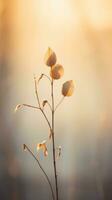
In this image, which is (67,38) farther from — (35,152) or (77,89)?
(35,152)

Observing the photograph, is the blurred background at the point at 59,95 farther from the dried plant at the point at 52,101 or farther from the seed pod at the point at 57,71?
the seed pod at the point at 57,71

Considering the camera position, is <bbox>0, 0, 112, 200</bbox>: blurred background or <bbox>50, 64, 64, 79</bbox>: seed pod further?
<bbox>0, 0, 112, 200</bbox>: blurred background

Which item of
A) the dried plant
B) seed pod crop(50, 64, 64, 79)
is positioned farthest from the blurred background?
seed pod crop(50, 64, 64, 79)

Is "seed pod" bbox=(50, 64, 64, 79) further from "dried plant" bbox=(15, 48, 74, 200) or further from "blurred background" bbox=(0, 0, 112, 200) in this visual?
"blurred background" bbox=(0, 0, 112, 200)

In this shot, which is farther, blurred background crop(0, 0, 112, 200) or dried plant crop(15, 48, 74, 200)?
blurred background crop(0, 0, 112, 200)

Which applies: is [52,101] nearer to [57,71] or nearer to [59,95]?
[59,95]

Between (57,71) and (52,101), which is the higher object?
(57,71)

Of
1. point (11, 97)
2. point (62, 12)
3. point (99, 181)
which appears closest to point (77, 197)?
point (99, 181)

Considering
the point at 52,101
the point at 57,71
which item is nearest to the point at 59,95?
the point at 52,101

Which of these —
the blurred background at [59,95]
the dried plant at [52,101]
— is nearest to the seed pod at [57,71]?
the dried plant at [52,101]
